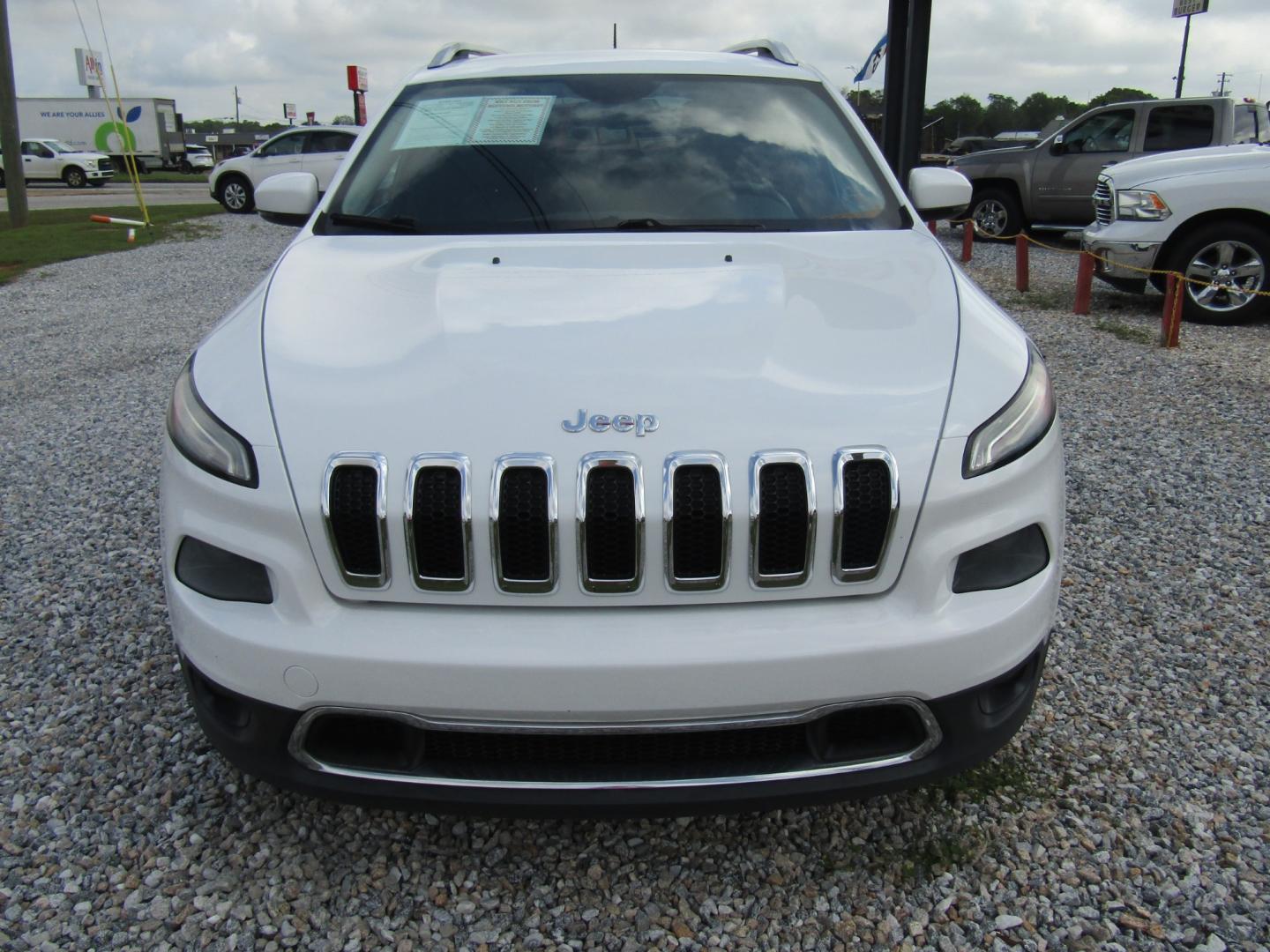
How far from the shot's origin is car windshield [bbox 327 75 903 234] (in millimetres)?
2910

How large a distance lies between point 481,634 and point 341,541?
309mm

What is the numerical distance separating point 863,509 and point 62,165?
123 ft

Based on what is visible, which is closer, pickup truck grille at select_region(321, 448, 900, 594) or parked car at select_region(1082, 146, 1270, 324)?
pickup truck grille at select_region(321, 448, 900, 594)

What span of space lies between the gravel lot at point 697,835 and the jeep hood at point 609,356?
71cm

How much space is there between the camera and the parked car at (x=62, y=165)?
32438 millimetres

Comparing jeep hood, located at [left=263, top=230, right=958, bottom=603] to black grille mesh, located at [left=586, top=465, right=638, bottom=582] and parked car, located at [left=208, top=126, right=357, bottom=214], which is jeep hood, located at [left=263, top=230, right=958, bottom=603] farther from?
parked car, located at [left=208, top=126, right=357, bottom=214]

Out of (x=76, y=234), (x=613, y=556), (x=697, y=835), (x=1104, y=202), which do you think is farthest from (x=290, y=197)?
(x=76, y=234)

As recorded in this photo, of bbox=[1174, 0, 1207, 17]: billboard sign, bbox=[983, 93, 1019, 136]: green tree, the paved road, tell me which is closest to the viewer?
the paved road

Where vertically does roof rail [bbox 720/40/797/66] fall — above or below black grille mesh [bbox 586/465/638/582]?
above

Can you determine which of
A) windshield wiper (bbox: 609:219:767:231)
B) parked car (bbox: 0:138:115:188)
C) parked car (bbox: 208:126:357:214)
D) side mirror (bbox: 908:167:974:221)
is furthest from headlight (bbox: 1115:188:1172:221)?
parked car (bbox: 0:138:115:188)

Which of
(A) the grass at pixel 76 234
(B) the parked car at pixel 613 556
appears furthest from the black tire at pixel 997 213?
(B) the parked car at pixel 613 556

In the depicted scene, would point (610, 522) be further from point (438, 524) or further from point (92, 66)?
point (92, 66)

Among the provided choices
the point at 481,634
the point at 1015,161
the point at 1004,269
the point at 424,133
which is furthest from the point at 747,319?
the point at 1015,161

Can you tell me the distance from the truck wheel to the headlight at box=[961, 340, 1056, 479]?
1169 cm
